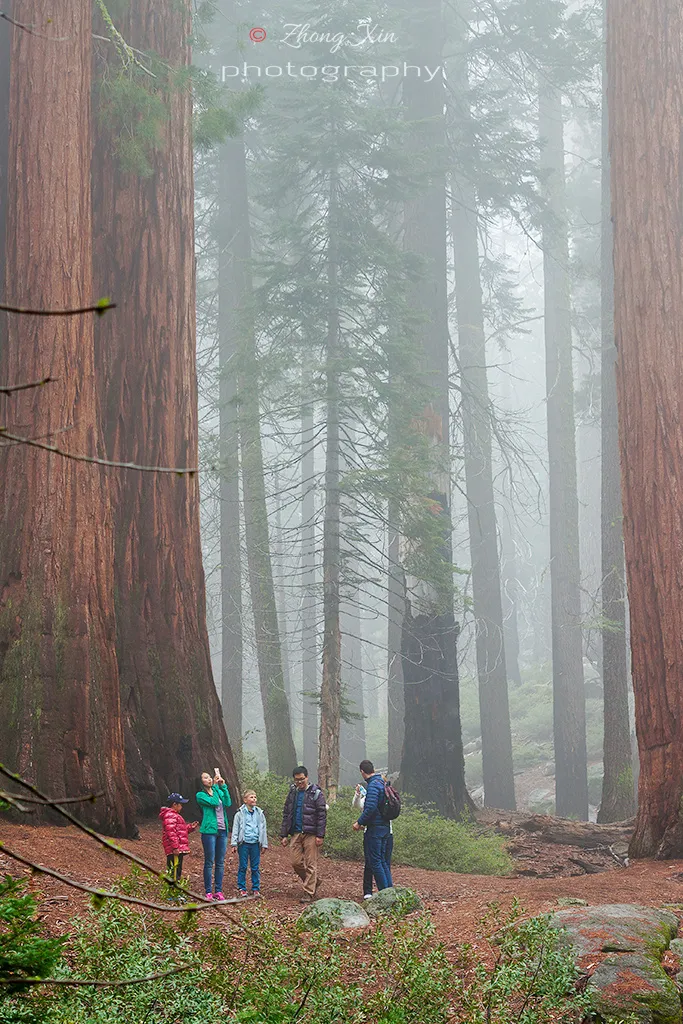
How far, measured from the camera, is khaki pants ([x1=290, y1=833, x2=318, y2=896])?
10.2 m

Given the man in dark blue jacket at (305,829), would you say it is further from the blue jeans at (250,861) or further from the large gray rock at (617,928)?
the large gray rock at (617,928)

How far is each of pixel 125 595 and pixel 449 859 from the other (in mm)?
5345

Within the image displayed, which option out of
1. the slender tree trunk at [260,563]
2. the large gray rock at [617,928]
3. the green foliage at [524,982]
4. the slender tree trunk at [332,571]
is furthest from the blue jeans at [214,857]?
the slender tree trunk at [260,563]

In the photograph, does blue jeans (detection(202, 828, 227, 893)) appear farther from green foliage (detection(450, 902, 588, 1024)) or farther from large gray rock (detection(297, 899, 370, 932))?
green foliage (detection(450, 902, 588, 1024))

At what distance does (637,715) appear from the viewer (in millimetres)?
11336

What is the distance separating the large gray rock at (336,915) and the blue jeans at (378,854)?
1.53 metres

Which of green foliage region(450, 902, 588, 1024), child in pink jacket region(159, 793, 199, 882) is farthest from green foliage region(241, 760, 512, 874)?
green foliage region(450, 902, 588, 1024)

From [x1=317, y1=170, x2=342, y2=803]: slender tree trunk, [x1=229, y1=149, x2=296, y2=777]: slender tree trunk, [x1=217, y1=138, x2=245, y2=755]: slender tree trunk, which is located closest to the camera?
[x1=317, y1=170, x2=342, y2=803]: slender tree trunk

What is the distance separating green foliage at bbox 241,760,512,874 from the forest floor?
0.74m

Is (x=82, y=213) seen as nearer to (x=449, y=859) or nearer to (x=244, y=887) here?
(x=244, y=887)

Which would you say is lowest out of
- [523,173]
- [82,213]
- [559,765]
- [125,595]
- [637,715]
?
[559,765]

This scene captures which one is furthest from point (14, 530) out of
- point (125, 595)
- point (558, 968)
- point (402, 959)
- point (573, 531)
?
point (573, 531)

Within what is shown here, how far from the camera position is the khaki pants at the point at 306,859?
10164 mm

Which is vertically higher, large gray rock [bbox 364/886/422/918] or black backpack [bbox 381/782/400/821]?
black backpack [bbox 381/782/400/821]
